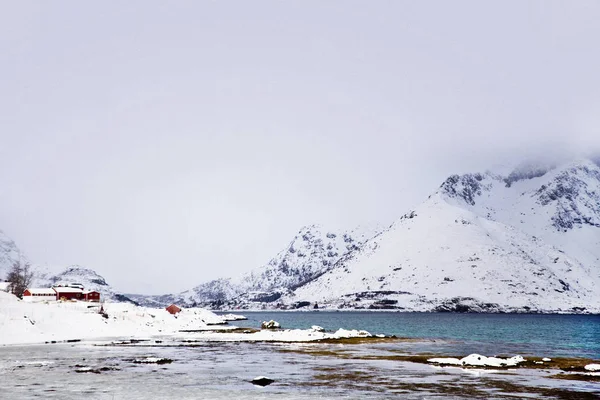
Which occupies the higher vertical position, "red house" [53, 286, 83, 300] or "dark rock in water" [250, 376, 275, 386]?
"red house" [53, 286, 83, 300]

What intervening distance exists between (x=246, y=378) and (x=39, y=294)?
155272 millimetres

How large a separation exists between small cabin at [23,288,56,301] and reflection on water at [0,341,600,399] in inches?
4413

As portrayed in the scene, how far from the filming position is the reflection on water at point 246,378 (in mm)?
42344

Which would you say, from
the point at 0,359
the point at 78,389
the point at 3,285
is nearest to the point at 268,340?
the point at 0,359

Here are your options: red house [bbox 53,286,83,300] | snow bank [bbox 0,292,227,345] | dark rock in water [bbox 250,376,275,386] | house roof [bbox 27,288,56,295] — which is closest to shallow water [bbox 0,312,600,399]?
dark rock in water [bbox 250,376,275,386]

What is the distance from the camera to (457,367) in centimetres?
6188

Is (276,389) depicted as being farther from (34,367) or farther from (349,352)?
(349,352)

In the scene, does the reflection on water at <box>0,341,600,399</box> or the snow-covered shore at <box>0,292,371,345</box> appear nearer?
the reflection on water at <box>0,341,600,399</box>

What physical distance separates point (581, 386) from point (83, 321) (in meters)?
99.8

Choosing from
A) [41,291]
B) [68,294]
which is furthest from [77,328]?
[68,294]

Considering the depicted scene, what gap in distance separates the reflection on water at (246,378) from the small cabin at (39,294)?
368 ft

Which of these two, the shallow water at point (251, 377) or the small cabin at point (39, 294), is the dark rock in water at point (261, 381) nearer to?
the shallow water at point (251, 377)

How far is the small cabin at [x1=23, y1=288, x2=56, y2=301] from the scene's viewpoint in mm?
179863

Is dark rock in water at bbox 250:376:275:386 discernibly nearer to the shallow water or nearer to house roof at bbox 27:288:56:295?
the shallow water
